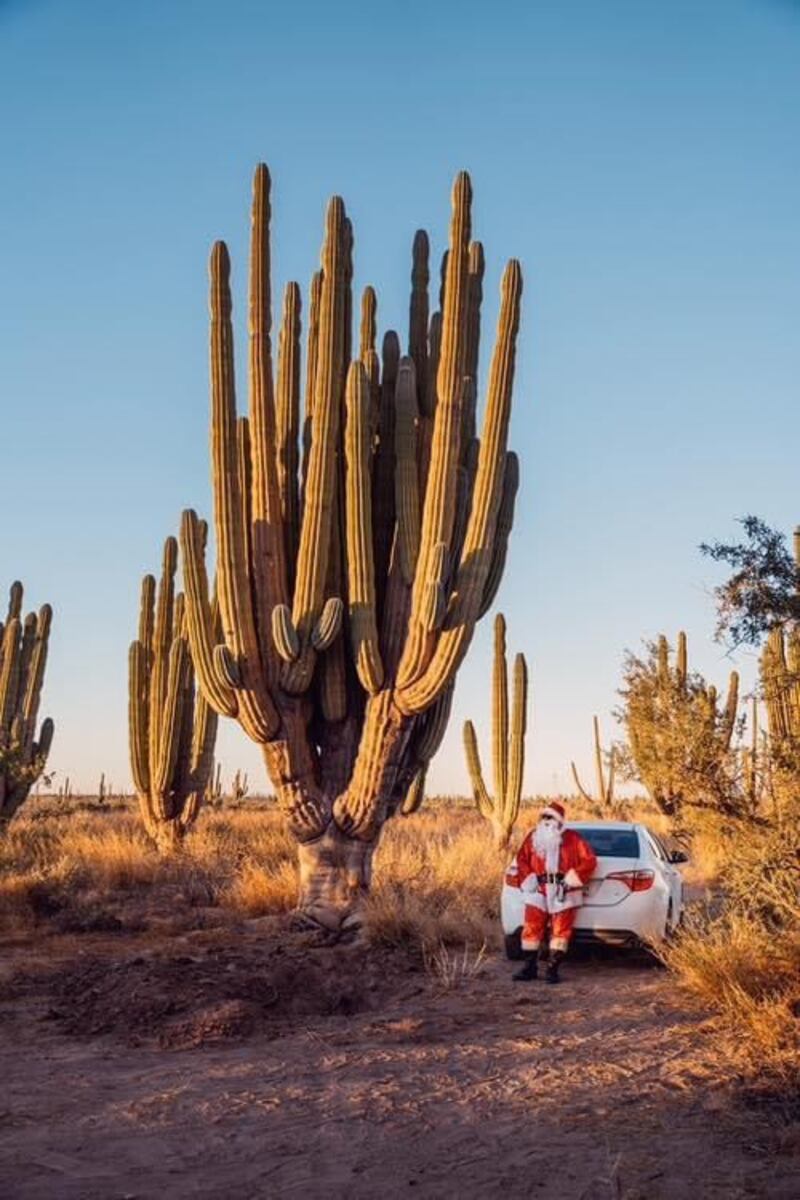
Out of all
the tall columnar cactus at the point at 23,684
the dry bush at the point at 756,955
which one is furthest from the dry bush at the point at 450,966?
the tall columnar cactus at the point at 23,684

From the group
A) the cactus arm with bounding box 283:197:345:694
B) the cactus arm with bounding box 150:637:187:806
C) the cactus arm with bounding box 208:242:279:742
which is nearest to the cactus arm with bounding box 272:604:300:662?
the cactus arm with bounding box 283:197:345:694

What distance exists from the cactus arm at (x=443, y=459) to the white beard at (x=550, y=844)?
2547 mm

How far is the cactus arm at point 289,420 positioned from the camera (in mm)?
14234

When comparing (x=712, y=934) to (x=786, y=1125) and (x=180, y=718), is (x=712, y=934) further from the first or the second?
(x=180, y=718)

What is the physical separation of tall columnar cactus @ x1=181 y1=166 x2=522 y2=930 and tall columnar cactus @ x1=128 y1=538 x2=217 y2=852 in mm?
6874

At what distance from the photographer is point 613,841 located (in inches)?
480

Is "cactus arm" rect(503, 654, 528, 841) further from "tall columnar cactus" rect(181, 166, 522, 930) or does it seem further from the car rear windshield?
the car rear windshield

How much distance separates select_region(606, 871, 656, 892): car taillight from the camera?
11367 mm

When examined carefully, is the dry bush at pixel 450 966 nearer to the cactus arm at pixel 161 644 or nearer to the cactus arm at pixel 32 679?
the cactus arm at pixel 161 644

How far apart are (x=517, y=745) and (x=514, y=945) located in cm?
1162

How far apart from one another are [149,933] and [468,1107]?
8.90m

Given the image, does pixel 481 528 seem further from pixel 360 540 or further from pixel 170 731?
pixel 170 731

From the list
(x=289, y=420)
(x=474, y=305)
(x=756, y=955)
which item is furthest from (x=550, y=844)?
(x=474, y=305)

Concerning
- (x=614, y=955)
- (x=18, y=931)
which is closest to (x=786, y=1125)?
(x=614, y=955)
